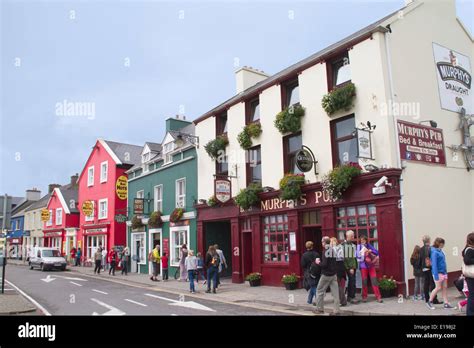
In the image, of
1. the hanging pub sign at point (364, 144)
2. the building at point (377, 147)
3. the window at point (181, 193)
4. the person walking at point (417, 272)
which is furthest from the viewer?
the window at point (181, 193)

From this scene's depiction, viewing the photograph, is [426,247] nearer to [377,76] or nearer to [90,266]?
[377,76]

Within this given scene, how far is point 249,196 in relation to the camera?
17719 mm

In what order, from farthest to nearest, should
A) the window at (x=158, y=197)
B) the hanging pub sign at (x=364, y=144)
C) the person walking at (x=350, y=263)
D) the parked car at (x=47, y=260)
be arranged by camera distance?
the parked car at (x=47, y=260) < the window at (x=158, y=197) < the hanging pub sign at (x=364, y=144) < the person walking at (x=350, y=263)

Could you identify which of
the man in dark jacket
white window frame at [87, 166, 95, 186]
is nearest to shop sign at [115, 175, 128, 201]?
white window frame at [87, 166, 95, 186]

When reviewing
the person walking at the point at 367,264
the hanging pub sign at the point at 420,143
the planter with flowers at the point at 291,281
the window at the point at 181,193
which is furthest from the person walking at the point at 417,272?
the window at the point at 181,193

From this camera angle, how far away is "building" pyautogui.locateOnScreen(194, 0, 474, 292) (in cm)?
1326

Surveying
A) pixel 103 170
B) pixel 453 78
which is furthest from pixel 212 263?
pixel 103 170

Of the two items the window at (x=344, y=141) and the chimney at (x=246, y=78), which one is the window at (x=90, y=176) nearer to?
the chimney at (x=246, y=78)

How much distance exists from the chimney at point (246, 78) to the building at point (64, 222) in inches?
911

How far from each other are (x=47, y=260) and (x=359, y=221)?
80.6ft

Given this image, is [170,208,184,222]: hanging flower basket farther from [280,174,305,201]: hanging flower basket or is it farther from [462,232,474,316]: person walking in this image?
[462,232,474,316]: person walking

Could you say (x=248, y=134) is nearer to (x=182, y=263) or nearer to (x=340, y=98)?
(x=340, y=98)

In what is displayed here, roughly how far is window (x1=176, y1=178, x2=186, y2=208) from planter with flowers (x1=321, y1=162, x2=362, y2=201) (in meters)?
10.8

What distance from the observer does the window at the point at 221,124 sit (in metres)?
21.4
